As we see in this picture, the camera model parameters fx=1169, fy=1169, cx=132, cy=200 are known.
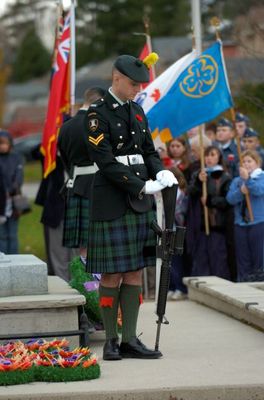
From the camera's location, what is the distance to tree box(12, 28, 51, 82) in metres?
81.2

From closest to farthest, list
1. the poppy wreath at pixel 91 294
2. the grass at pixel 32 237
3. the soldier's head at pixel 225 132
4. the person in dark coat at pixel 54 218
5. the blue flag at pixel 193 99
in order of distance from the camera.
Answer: the poppy wreath at pixel 91 294 → the blue flag at pixel 193 99 → the person in dark coat at pixel 54 218 → the soldier's head at pixel 225 132 → the grass at pixel 32 237

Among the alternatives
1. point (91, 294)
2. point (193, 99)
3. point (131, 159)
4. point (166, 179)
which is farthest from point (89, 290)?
point (193, 99)

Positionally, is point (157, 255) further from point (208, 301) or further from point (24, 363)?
point (208, 301)

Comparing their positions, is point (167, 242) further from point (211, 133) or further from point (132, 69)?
point (211, 133)

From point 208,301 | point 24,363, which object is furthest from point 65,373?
point 208,301

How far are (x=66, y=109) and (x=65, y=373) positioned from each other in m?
5.97

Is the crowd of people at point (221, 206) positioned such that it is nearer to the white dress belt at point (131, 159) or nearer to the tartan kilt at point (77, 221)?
the tartan kilt at point (77, 221)

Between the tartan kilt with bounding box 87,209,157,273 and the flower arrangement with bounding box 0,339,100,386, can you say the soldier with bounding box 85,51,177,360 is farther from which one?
the flower arrangement with bounding box 0,339,100,386

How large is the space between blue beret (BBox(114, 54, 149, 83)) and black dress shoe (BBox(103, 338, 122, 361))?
1.61m

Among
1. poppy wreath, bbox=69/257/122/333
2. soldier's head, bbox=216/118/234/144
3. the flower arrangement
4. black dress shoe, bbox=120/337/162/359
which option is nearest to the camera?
the flower arrangement

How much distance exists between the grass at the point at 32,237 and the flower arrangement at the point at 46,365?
8.85 m

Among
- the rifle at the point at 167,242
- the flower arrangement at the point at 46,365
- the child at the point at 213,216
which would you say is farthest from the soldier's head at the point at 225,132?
the flower arrangement at the point at 46,365

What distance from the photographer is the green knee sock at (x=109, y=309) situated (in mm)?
7211

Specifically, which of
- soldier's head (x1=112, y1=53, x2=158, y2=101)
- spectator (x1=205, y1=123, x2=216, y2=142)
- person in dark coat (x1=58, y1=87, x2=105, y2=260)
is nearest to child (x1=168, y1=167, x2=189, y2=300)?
spectator (x1=205, y1=123, x2=216, y2=142)
